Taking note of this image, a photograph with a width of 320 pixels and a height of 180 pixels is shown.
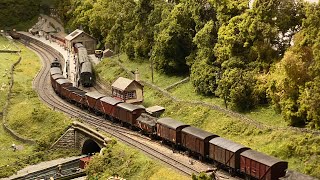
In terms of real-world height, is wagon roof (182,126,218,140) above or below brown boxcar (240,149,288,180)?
above

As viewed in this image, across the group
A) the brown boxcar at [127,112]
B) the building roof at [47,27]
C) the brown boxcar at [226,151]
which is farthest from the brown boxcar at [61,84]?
the building roof at [47,27]

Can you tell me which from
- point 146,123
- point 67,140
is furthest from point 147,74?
point 146,123

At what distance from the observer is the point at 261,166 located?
141ft

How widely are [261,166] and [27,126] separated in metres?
33.1

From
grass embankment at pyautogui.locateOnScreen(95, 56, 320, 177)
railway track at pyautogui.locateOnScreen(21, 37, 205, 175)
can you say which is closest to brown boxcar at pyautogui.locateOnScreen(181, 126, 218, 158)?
railway track at pyautogui.locateOnScreen(21, 37, 205, 175)

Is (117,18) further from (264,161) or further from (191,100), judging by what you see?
(264,161)

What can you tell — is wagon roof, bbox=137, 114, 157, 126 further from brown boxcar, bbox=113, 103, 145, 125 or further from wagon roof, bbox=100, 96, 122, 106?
wagon roof, bbox=100, 96, 122, 106

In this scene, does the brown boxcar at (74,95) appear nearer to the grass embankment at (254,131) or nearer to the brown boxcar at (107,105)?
the brown boxcar at (107,105)

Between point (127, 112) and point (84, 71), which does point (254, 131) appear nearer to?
point (127, 112)

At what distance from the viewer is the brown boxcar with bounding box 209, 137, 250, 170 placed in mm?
45562

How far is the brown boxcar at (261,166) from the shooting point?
42.2m

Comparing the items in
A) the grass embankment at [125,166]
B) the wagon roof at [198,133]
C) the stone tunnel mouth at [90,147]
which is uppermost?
the wagon roof at [198,133]

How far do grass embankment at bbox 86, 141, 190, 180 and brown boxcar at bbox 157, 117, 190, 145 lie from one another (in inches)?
128

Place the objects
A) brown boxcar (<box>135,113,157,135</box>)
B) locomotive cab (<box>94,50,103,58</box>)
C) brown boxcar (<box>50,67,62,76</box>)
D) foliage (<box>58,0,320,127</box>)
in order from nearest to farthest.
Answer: foliage (<box>58,0,320,127</box>) → brown boxcar (<box>135,113,157,135</box>) → brown boxcar (<box>50,67,62,76</box>) → locomotive cab (<box>94,50,103,58</box>)
